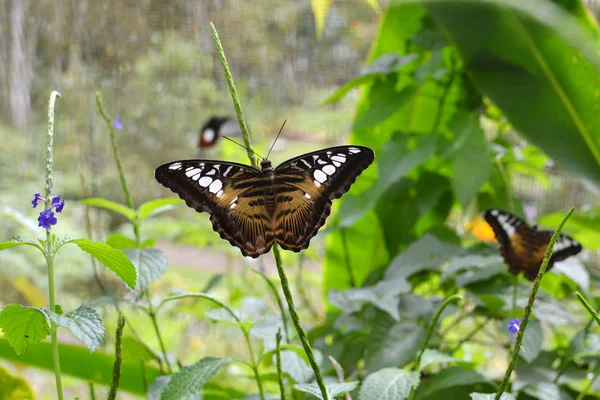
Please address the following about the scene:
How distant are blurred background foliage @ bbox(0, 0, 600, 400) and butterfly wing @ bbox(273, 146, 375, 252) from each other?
157 millimetres

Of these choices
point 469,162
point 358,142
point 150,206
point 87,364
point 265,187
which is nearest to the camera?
point 265,187

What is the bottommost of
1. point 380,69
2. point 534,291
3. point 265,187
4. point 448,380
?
point 448,380

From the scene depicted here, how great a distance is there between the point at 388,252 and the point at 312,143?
408 millimetres

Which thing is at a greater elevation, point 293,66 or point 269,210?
point 293,66

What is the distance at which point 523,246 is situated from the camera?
49cm

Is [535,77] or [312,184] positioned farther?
[535,77]

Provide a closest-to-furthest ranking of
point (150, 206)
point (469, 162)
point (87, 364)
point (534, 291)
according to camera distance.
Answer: point (534, 291), point (150, 206), point (87, 364), point (469, 162)

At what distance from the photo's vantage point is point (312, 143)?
3.92 ft

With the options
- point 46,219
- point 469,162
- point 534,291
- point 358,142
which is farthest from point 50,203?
point 358,142

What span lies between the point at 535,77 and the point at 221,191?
59 cm

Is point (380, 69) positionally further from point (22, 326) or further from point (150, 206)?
point (22, 326)

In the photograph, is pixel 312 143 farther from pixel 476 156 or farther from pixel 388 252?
pixel 476 156

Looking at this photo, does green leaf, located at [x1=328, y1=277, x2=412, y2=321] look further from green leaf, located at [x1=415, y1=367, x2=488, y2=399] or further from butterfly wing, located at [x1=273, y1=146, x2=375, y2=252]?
butterfly wing, located at [x1=273, y1=146, x2=375, y2=252]

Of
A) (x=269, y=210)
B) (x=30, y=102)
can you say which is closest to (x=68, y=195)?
(x=30, y=102)
